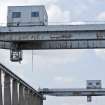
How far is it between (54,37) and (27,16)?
5777mm

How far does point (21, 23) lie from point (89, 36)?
6890mm

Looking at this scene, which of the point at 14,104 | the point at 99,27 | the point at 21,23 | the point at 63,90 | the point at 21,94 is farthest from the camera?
the point at 63,90

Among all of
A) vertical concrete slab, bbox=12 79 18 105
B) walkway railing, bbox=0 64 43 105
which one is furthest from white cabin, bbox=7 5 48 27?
vertical concrete slab, bbox=12 79 18 105

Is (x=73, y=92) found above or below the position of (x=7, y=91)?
below

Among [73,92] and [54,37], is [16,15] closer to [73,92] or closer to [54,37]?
[54,37]

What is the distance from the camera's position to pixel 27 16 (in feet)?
166

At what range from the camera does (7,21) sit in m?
49.5

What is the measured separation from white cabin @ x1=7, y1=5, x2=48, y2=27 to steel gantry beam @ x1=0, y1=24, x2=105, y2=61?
1.92 meters

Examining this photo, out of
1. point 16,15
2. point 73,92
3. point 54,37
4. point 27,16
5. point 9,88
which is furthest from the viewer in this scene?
point 73,92

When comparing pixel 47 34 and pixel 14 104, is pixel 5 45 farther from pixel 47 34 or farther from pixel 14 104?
pixel 14 104

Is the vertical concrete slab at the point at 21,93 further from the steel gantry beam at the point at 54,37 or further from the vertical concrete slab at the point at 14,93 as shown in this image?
the steel gantry beam at the point at 54,37

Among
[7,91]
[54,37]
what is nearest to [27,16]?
[54,37]

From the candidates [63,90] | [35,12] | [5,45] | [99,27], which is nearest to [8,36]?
[5,45]

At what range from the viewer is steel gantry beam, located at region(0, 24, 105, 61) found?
150ft
